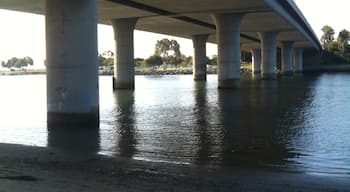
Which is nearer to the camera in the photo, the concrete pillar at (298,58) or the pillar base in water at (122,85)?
the pillar base in water at (122,85)

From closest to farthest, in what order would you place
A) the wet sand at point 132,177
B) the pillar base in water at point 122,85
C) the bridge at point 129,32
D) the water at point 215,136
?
the wet sand at point 132,177
the water at point 215,136
the bridge at point 129,32
the pillar base in water at point 122,85

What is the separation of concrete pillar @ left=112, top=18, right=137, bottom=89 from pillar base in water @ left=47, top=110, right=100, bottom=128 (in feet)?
116

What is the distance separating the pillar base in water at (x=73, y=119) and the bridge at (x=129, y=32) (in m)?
0.04

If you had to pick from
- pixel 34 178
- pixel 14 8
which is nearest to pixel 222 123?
pixel 34 178

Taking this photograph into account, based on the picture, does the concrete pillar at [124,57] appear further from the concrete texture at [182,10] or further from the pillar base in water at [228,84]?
the pillar base in water at [228,84]

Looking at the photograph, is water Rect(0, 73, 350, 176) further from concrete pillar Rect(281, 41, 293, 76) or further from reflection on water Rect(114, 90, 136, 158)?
concrete pillar Rect(281, 41, 293, 76)

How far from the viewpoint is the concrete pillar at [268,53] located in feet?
269

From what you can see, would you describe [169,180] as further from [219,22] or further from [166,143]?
[219,22]

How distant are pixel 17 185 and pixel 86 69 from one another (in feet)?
38.3

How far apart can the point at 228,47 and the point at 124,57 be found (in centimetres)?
1108

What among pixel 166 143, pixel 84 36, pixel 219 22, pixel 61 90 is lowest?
pixel 166 143

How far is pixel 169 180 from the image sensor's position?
34.4 ft

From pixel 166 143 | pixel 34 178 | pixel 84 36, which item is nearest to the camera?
pixel 34 178

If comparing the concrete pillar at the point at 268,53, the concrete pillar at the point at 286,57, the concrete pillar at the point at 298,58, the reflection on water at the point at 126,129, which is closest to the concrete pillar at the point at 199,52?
the concrete pillar at the point at 268,53
